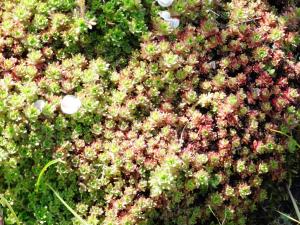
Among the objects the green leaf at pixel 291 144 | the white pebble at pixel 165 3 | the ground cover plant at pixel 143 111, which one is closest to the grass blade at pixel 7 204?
the ground cover plant at pixel 143 111

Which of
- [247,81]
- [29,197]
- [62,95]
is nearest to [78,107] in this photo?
[62,95]

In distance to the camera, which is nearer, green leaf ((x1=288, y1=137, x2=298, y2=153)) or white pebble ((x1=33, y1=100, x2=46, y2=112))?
white pebble ((x1=33, y1=100, x2=46, y2=112))

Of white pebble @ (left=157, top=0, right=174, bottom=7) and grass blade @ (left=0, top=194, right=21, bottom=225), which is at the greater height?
white pebble @ (left=157, top=0, right=174, bottom=7)

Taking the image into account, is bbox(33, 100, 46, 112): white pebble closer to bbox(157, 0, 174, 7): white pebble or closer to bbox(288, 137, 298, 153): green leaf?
bbox(157, 0, 174, 7): white pebble

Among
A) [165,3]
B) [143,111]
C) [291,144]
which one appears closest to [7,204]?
[143,111]

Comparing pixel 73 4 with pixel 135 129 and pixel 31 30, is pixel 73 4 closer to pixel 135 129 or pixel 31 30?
pixel 31 30

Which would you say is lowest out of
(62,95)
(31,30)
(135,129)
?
(135,129)

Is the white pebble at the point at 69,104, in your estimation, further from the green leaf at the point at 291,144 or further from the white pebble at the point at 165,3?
the green leaf at the point at 291,144

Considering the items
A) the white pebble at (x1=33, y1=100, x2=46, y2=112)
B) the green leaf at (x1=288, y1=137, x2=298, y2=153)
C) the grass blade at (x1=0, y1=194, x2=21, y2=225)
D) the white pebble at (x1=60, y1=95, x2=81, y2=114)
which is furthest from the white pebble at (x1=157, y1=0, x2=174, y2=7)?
the grass blade at (x1=0, y1=194, x2=21, y2=225)
